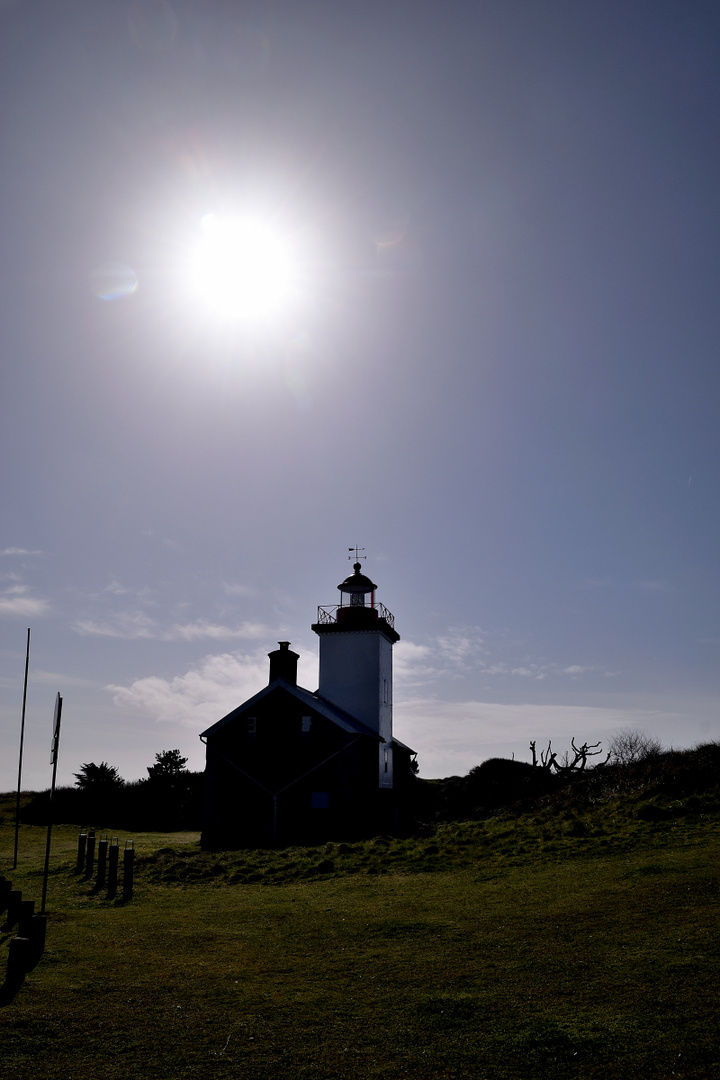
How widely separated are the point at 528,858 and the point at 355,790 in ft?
50.2

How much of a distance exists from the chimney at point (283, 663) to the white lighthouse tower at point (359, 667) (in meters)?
2.05

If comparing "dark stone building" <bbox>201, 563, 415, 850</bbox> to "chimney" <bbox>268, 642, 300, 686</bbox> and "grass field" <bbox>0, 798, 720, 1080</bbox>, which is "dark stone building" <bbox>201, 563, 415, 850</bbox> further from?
"grass field" <bbox>0, 798, 720, 1080</bbox>

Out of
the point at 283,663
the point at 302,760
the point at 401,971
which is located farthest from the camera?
the point at 283,663

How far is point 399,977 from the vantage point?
1105cm

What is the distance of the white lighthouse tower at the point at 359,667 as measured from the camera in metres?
40.3

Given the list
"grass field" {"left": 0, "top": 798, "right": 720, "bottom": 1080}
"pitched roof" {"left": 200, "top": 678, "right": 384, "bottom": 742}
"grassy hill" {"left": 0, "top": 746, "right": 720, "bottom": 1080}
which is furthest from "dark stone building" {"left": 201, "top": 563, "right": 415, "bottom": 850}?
"grass field" {"left": 0, "top": 798, "right": 720, "bottom": 1080}

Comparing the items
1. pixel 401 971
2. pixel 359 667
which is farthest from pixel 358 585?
pixel 401 971

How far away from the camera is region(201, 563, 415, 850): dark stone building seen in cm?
3597

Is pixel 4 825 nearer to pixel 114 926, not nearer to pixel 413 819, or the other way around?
pixel 413 819

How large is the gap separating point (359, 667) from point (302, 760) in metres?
6.02

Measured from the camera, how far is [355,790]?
3612 cm

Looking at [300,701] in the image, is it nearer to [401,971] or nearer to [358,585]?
[358,585]

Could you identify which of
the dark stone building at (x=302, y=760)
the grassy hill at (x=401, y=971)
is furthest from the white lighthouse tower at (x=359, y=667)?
the grassy hill at (x=401, y=971)

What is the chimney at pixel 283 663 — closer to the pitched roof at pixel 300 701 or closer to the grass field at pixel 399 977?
the pitched roof at pixel 300 701
